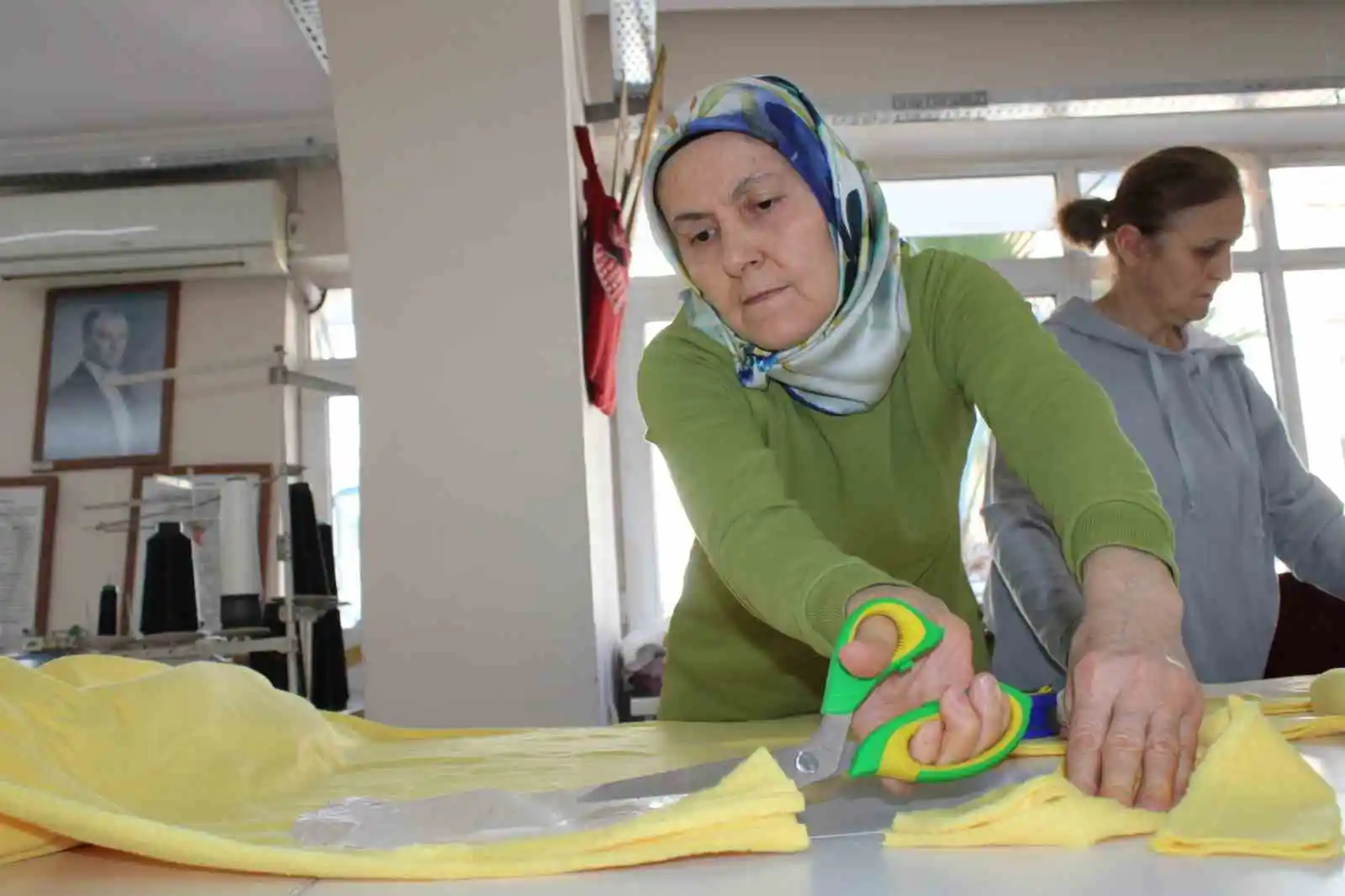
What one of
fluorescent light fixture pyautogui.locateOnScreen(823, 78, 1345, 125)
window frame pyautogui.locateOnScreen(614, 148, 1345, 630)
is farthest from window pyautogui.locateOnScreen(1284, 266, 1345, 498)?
fluorescent light fixture pyautogui.locateOnScreen(823, 78, 1345, 125)

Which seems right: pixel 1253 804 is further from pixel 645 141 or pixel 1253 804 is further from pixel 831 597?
pixel 645 141

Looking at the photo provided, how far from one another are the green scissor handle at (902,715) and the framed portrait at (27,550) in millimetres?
4459

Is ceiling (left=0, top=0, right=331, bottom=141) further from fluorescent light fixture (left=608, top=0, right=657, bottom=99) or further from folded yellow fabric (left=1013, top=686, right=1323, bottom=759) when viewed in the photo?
folded yellow fabric (left=1013, top=686, right=1323, bottom=759)

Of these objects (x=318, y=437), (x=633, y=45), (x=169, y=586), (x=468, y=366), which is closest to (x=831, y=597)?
(x=468, y=366)

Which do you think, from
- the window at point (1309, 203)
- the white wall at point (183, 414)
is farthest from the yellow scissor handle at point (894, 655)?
the window at point (1309, 203)

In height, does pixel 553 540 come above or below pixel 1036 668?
above

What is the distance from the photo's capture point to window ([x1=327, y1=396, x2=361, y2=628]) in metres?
4.57

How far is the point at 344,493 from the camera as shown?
464cm

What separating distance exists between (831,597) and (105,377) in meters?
4.44

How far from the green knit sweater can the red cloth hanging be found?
1.31 meters

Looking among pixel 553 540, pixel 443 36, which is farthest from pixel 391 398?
pixel 443 36

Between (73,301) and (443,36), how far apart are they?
9.51 ft

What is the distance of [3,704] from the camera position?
74cm

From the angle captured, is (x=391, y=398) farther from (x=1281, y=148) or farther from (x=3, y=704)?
(x=1281, y=148)
